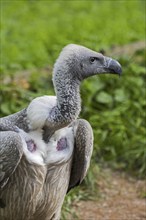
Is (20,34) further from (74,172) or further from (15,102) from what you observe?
(74,172)

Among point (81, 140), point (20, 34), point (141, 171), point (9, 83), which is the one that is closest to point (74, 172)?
point (81, 140)

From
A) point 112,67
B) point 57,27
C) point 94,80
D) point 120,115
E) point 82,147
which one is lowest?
point 120,115

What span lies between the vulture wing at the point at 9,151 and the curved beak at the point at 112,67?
649mm

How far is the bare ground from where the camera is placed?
698 cm

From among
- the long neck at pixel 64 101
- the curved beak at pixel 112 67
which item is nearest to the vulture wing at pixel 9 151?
the long neck at pixel 64 101

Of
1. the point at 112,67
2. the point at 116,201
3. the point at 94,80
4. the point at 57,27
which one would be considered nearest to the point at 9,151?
the point at 112,67

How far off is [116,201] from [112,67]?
92.3 inches

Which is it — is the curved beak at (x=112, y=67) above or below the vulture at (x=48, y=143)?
above

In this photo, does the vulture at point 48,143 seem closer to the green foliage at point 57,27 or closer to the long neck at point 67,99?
the long neck at point 67,99

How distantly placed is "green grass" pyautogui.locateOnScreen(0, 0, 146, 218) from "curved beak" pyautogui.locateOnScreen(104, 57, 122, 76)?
1.90 meters

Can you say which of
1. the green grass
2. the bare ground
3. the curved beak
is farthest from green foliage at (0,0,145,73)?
the curved beak

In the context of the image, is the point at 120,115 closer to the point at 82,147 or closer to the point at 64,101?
the point at 82,147

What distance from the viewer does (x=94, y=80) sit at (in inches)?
350

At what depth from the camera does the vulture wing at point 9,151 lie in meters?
5.08
